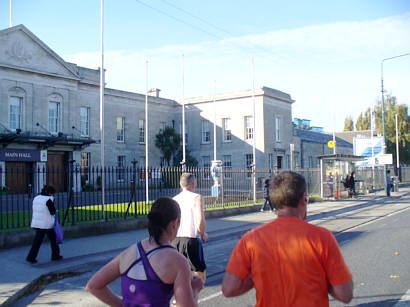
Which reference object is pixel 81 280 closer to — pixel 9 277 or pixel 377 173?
pixel 9 277

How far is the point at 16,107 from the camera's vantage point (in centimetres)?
2833

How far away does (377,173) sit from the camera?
1503 inches

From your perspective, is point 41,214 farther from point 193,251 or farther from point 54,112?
point 54,112

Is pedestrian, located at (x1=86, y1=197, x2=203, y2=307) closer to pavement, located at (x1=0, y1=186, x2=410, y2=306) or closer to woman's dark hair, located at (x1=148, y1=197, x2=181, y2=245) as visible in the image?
woman's dark hair, located at (x1=148, y1=197, x2=181, y2=245)

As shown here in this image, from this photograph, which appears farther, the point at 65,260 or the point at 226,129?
the point at 226,129

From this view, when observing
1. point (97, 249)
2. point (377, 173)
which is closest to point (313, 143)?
point (377, 173)

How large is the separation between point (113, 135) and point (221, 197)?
20.1 m

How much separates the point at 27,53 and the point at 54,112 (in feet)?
15.4

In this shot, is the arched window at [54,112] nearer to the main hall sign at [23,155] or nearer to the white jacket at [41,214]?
the main hall sign at [23,155]

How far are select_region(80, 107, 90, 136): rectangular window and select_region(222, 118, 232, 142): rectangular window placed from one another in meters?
13.8

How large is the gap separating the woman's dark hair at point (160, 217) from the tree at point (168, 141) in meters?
35.7

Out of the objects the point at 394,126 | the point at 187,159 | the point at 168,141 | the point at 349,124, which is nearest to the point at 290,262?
the point at 168,141

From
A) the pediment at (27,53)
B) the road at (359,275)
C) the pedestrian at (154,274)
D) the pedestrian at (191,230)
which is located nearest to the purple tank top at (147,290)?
the pedestrian at (154,274)

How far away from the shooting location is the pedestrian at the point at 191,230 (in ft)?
18.1
